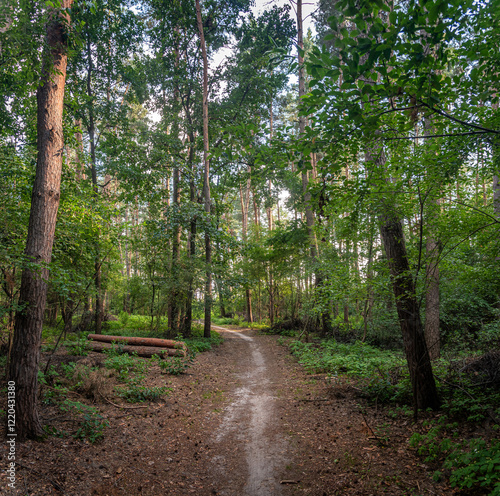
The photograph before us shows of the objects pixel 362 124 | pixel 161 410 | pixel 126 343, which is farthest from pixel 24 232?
pixel 362 124

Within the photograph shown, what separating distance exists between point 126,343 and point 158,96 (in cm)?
1370

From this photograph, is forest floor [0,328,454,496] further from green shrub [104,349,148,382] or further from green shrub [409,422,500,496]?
green shrub [104,349,148,382]

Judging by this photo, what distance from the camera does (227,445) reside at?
473 cm

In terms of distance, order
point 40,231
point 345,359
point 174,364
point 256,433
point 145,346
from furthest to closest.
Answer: point 145,346 < point 174,364 < point 345,359 < point 256,433 < point 40,231

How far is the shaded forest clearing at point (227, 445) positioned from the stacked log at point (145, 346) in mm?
2101

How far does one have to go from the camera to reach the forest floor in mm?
3428

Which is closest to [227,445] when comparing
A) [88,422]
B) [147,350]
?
[88,422]

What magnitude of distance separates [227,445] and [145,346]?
592 cm

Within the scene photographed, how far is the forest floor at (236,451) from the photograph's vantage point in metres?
3.43

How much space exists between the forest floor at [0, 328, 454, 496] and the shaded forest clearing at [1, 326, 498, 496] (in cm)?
1

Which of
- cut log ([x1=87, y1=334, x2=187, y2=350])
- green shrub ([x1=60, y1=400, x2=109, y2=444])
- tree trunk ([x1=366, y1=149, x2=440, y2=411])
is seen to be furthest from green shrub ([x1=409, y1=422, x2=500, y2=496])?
cut log ([x1=87, y1=334, x2=187, y2=350])

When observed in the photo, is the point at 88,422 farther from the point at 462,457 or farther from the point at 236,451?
the point at 462,457

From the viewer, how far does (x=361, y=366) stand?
7551 mm

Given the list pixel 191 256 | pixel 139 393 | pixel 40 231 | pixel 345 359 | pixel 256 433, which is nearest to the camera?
pixel 40 231
